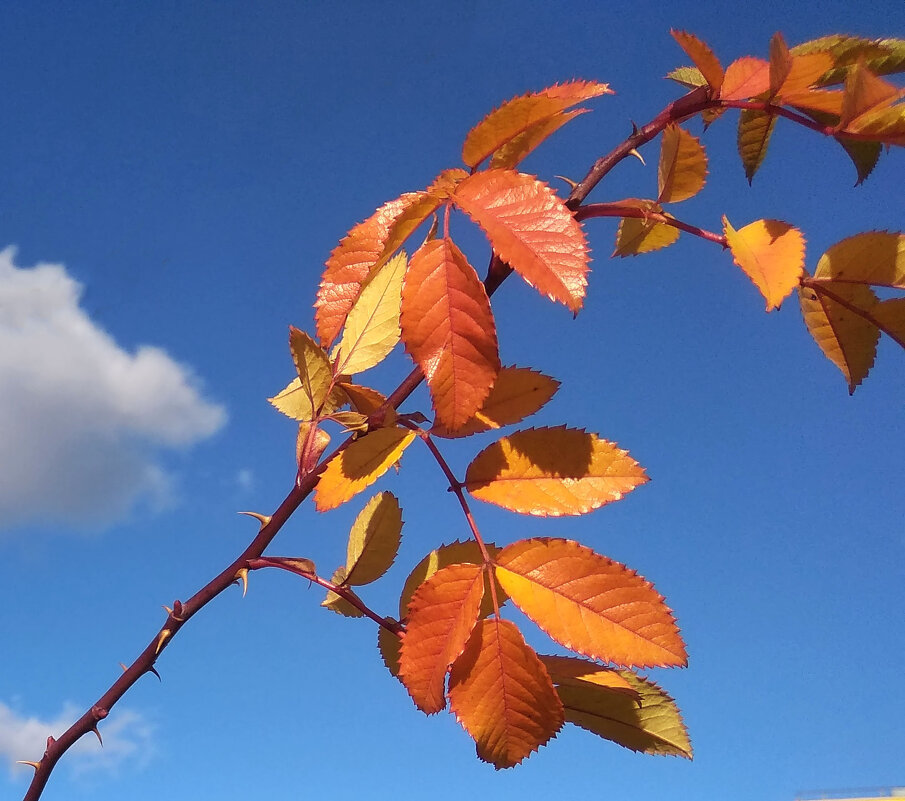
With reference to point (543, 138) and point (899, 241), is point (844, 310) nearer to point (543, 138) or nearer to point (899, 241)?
point (899, 241)

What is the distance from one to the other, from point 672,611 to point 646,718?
21 cm

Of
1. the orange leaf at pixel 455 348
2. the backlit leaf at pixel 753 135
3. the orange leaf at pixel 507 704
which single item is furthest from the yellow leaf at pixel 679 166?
the orange leaf at pixel 507 704

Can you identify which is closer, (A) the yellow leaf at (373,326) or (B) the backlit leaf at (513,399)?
(B) the backlit leaf at (513,399)

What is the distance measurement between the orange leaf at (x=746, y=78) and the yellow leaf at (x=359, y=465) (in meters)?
0.55

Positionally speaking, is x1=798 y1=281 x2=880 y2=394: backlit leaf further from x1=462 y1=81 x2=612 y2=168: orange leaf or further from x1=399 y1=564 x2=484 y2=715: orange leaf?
x1=399 y1=564 x2=484 y2=715: orange leaf

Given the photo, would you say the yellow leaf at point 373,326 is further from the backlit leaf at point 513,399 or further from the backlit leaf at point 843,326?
the backlit leaf at point 843,326

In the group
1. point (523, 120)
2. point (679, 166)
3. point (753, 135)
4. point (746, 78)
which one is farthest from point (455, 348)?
point (753, 135)

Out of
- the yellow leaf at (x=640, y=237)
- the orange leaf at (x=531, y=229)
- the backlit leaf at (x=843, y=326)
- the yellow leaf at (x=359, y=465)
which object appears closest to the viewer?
the orange leaf at (x=531, y=229)

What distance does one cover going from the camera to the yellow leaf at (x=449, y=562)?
0.96 metres

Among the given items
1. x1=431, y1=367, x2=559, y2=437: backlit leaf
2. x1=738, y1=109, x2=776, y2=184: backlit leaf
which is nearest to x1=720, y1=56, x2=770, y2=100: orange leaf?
x1=738, y1=109, x2=776, y2=184: backlit leaf

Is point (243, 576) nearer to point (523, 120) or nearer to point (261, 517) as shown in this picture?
point (261, 517)

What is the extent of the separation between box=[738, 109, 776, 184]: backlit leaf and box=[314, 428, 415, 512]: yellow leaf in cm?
62

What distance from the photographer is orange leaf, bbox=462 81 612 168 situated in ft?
2.78

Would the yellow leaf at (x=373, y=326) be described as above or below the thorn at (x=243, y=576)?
above
